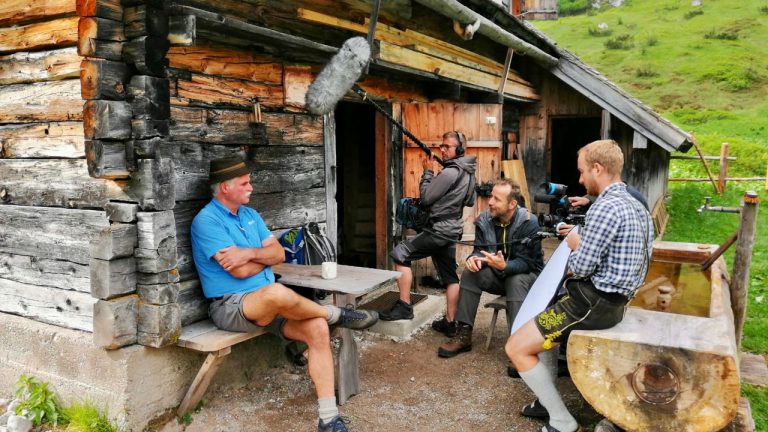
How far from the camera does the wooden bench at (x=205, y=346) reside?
12.2ft

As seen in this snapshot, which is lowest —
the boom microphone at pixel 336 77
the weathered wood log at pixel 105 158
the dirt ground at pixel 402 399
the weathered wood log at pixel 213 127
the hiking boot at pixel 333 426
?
the dirt ground at pixel 402 399

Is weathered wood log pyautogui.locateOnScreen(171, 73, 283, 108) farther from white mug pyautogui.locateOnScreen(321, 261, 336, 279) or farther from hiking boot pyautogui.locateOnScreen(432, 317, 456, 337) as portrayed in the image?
hiking boot pyautogui.locateOnScreen(432, 317, 456, 337)

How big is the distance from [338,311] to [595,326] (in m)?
1.67

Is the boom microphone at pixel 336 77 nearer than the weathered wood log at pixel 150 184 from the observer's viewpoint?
No

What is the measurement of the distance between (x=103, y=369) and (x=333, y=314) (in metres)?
1.50

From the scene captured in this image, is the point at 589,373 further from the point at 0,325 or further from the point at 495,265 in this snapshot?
the point at 0,325

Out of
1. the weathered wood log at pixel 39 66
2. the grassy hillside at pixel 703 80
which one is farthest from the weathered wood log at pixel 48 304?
the grassy hillside at pixel 703 80

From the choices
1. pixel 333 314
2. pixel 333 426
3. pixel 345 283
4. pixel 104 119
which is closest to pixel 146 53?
pixel 104 119

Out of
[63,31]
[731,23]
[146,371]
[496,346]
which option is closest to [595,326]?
[496,346]

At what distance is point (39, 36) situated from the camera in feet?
12.5

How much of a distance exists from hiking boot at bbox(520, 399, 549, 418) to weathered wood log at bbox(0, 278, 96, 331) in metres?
3.01

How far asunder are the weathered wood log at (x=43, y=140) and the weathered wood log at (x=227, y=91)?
0.68m

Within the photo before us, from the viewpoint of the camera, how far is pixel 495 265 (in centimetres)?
485

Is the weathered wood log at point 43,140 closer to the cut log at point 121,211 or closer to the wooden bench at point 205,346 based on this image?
the cut log at point 121,211
